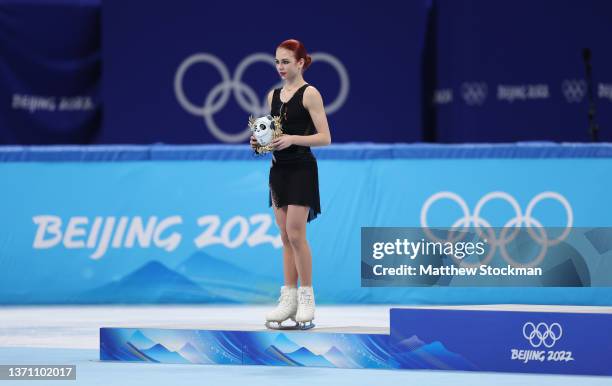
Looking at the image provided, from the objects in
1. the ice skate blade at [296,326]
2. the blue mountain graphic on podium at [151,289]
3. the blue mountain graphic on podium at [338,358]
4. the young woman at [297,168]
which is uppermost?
the young woman at [297,168]

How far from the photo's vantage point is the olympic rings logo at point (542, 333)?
20.7 ft

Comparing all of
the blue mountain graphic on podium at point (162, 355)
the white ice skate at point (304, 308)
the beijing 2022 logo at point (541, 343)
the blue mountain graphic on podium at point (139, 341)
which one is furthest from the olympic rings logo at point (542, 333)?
the blue mountain graphic on podium at point (139, 341)

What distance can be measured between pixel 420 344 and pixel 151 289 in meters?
4.42

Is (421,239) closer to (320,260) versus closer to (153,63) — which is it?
(320,260)

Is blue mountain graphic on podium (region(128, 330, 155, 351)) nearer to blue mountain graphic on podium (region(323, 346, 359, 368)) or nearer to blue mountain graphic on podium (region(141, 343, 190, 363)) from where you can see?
blue mountain graphic on podium (region(141, 343, 190, 363))

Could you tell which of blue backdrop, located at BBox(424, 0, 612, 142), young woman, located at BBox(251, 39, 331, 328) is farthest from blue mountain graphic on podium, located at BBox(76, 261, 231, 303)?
blue backdrop, located at BBox(424, 0, 612, 142)

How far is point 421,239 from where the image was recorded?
24.4 ft

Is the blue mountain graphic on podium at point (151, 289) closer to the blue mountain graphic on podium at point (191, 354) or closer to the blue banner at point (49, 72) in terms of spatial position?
the blue mountain graphic on podium at point (191, 354)

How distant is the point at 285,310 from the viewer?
7.14 meters

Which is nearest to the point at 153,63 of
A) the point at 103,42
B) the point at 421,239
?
the point at 103,42

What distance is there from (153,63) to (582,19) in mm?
4929

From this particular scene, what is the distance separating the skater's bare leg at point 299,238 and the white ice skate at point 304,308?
0.16ft

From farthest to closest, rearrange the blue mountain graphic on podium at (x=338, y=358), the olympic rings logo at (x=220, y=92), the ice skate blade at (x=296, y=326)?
the olympic rings logo at (x=220, y=92) < the ice skate blade at (x=296, y=326) < the blue mountain graphic on podium at (x=338, y=358)

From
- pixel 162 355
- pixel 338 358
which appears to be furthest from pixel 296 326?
pixel 162 355
